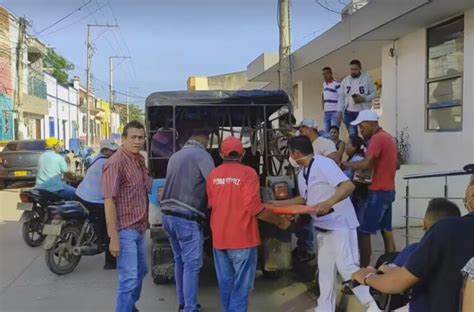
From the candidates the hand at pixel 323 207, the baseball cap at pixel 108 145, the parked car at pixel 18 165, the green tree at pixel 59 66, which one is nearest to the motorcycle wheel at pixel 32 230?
the baseball cap at pixel 108 145

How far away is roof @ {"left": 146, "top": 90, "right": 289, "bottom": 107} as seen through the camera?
6.85m

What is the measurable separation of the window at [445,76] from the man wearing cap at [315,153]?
2789 millimetres

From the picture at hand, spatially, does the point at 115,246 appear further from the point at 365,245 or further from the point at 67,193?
the point at 67,193

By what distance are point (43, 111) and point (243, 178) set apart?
34.5 m

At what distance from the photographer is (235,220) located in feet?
14.6

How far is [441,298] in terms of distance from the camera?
7.72ft

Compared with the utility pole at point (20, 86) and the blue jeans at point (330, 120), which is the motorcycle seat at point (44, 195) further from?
the utility pole at point (20, 86)

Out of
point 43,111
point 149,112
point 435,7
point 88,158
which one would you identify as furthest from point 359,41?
point 43,111

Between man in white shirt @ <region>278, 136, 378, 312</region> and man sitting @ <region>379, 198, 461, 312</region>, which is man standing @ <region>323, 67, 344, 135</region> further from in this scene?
man sitting @ <region>379, 198, 461, 312</region>

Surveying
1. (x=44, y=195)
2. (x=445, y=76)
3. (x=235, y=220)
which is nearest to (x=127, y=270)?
(x=235, y=220)

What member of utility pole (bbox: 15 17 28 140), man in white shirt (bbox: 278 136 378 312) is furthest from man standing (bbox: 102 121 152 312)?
utility pole (bbox: 15 17 28 140)

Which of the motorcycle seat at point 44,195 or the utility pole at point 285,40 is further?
the utility pole at point 285,40

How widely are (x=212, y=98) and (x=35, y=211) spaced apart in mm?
3704

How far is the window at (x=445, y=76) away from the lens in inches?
314
